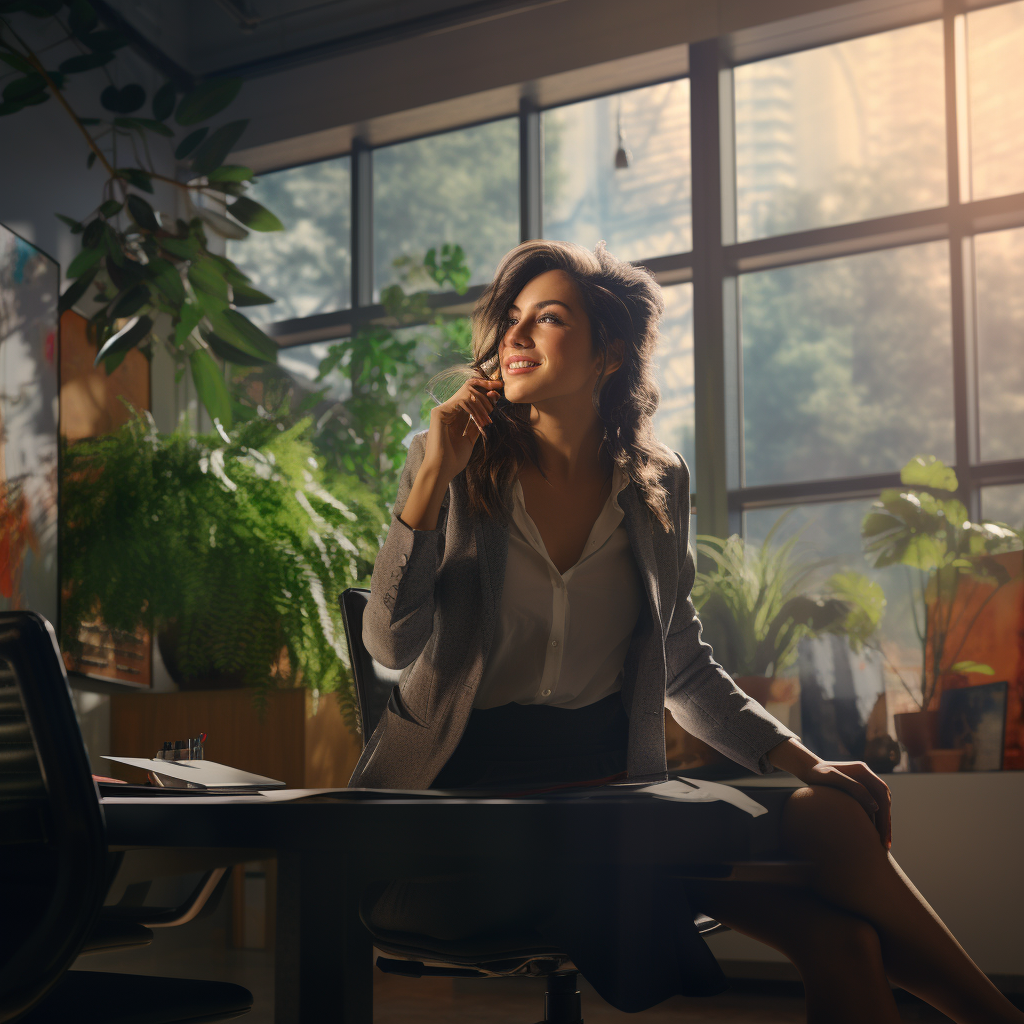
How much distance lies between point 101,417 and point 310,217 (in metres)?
1.54

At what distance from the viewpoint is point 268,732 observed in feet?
9.93

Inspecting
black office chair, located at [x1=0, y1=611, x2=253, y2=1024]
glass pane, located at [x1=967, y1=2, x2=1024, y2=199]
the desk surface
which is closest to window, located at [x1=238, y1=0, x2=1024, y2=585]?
glass pane, located at [x1=967, y1=2, x2=1024, y2=199]

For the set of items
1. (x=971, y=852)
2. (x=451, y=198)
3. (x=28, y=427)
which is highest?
(x=451, y=198)

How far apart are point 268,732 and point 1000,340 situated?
2.72 m

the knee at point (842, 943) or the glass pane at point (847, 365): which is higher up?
the glass pane at point (847, 365)

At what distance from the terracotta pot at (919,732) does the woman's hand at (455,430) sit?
7.47 feet

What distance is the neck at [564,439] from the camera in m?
1.53

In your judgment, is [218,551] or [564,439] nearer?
[564,439]

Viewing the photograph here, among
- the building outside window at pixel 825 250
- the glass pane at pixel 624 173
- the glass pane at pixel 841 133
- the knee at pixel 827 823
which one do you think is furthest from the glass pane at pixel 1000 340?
the knee at pixel 827 823

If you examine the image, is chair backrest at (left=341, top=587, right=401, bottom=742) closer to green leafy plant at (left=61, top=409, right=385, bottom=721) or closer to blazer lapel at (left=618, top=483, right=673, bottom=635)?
blazer lapel at (left=618, top=483, right=673, bottom=635)

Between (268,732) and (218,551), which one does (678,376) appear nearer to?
(218,551)

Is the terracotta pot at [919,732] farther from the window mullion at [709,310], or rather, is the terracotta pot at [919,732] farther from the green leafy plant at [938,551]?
the window mullion at [709,310]

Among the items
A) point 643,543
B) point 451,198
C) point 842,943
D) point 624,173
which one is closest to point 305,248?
point 451,198

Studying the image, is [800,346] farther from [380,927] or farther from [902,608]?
[380,927]
